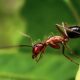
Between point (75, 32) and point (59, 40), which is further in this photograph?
point (59, 40)

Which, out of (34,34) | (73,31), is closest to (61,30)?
(73,31)

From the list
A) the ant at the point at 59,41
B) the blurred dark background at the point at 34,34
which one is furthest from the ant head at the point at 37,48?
the blurred dark background at the point at 34,34

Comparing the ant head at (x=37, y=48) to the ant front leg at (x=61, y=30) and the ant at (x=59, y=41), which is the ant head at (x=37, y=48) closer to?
the ant at (x=59, y=41)

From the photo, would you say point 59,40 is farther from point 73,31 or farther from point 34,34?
point 34,34

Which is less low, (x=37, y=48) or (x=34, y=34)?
(x=34, y=34)

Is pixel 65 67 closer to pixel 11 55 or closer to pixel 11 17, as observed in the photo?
pixel 11 55

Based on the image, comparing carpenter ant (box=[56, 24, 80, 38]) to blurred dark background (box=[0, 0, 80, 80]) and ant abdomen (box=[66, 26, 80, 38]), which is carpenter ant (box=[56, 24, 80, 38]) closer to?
ant abdomen (box=[66, 26, 80, 38])

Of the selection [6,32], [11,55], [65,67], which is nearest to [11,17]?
[6,32]

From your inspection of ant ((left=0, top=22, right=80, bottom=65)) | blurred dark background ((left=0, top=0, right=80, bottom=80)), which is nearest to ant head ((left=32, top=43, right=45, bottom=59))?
ant ((left=0, top=22, right=80, bottom=65))
